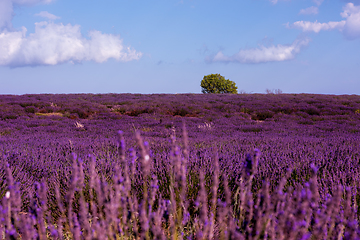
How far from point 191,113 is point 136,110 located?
3362mm

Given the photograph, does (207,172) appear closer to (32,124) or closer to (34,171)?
(34,171)

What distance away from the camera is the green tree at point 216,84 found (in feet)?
143

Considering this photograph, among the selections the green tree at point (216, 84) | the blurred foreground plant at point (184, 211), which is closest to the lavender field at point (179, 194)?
the blurred foreground plant at point (184, 211)

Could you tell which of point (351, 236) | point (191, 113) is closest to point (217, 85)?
point (191, 113)

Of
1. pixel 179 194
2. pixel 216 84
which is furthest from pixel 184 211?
pixel 216 84

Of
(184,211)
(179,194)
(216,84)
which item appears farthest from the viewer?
(216,84)

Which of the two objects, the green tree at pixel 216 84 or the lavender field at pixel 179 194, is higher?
the green tree at pixel 216 84

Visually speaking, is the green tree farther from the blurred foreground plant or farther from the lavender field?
the blurred foreground plant

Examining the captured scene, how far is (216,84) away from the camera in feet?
144

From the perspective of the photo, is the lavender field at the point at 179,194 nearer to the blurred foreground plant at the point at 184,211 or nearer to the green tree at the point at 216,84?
the blurred foreground plant at the point at 184,211

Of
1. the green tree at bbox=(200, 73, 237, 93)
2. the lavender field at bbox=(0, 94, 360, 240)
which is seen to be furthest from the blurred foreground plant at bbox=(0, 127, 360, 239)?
the green tree at bbox=(200, 73, 237, 93)

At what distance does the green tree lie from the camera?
143 ft

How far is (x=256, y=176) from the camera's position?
107 inches

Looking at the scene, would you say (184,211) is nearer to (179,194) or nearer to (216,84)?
(179,194)
